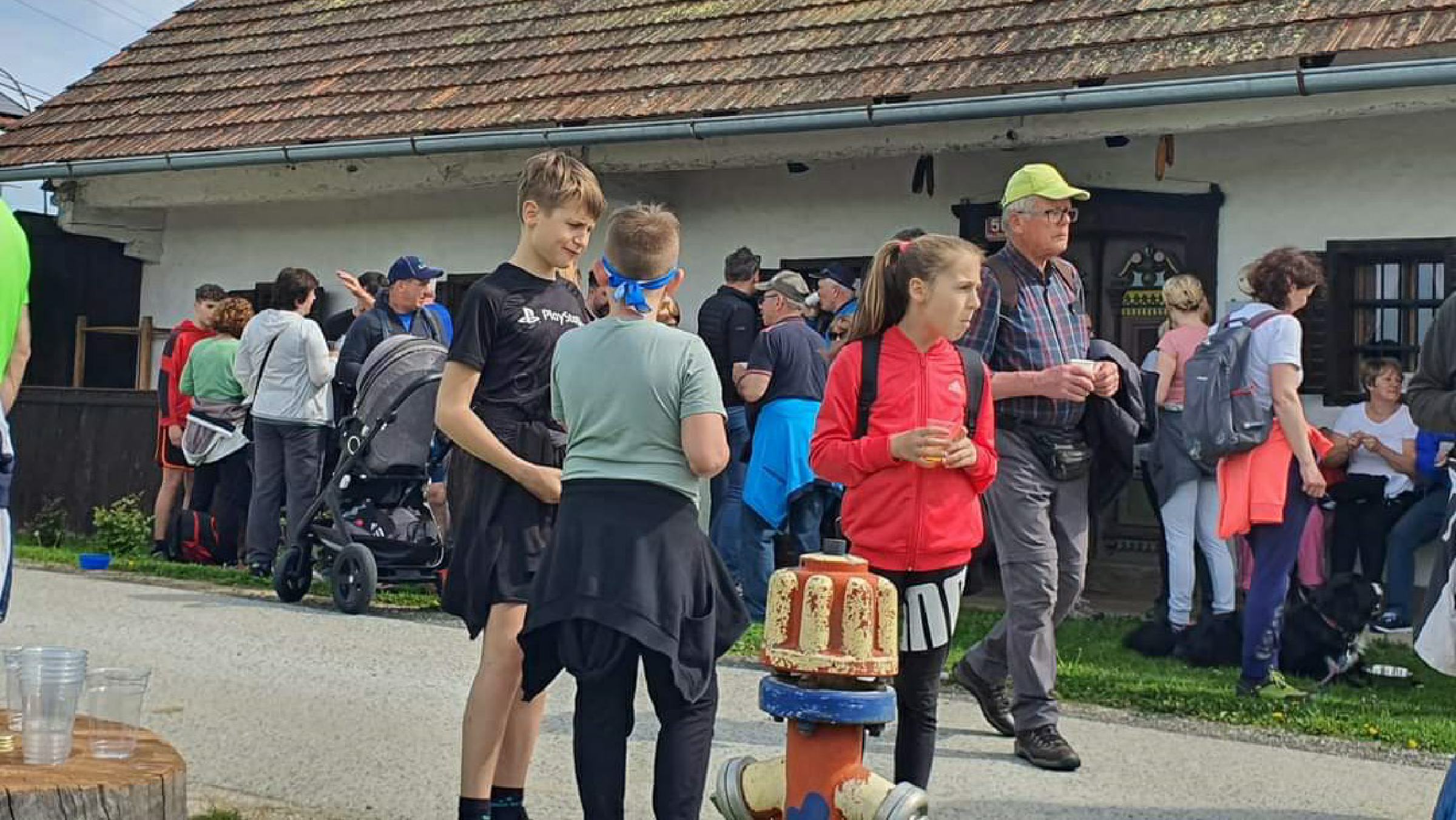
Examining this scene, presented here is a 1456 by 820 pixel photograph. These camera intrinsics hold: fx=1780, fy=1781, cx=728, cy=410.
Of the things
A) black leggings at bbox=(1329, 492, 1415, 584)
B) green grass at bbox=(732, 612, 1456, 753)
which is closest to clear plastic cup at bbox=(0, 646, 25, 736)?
green grass at bbox=(732, 612, 1456, 753)

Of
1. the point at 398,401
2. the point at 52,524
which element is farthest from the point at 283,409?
the point at 52,524

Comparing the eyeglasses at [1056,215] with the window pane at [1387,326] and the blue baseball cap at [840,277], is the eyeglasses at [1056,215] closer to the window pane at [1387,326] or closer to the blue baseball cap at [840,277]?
the blue baseball cap at [840,277]

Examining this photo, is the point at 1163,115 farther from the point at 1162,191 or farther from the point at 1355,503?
the point at 1355,503

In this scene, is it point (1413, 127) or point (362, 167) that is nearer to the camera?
point (1413, 127)

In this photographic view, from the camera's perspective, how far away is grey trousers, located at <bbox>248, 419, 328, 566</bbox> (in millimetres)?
10797

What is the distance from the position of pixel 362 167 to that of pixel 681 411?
10.7m

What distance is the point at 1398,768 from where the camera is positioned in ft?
21.0

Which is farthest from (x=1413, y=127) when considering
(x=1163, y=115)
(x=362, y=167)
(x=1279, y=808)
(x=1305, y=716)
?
(x=362, y=167)

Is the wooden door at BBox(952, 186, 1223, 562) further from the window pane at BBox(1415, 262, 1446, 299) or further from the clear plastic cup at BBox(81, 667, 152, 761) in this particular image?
the clear plastic cup at BBox(81, 667, 152, 761)

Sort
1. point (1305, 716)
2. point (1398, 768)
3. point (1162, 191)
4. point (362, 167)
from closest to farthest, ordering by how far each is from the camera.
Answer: point (1398, 768) < point (1305, 716) < point (1162, 191) < point (362, 167)

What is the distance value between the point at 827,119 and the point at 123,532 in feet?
19.7

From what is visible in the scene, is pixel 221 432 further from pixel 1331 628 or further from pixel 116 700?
pixel 116 700

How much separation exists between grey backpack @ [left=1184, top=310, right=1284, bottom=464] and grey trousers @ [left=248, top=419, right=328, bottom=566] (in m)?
5.33

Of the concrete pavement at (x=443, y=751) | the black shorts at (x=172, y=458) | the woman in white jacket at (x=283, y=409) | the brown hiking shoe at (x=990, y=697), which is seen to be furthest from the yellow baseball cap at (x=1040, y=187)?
the black shorts at (x=172, y=458)
